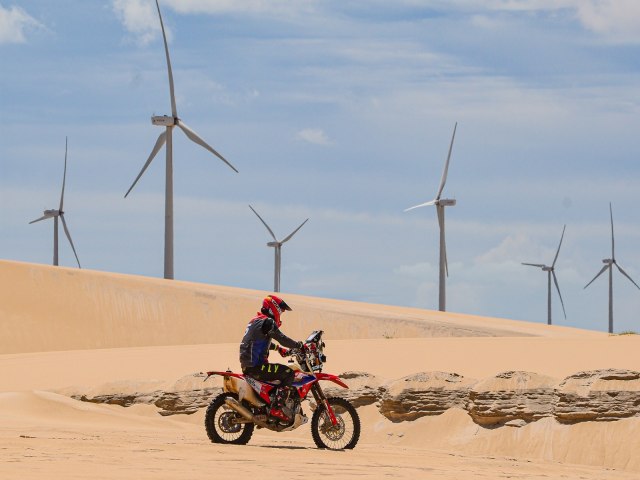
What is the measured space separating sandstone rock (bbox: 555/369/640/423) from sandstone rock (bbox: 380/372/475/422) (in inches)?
93.5

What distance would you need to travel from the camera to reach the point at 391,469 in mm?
15781

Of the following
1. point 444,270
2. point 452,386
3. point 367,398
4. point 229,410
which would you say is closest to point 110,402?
point 367,398

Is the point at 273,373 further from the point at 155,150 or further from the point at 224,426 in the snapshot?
the point at 155,150

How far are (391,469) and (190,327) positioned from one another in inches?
2396

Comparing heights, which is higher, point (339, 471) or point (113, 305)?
point (113, 305)

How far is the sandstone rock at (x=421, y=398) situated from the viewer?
25.5 metres

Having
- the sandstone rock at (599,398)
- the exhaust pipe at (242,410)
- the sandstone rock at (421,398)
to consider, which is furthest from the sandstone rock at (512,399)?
the exhaust pipe at (242,410)

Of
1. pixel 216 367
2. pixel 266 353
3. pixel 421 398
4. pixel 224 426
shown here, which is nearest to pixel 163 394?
pixel 421 398

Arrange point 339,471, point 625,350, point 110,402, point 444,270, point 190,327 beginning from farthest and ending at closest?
point 444,270 → point 190,327 → point 625,350 → point 110,402 → point 339,471

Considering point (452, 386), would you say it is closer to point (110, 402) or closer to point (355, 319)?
point (110, 402)

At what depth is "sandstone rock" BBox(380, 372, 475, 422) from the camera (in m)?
25.5

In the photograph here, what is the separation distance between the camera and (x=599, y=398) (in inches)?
928

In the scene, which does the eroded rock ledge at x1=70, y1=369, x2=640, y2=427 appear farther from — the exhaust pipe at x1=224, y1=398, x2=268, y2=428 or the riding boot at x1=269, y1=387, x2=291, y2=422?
the exhaust pipe at x1=224, y1=398, x2=268, y2=428

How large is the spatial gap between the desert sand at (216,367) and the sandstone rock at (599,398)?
20 centimetres
